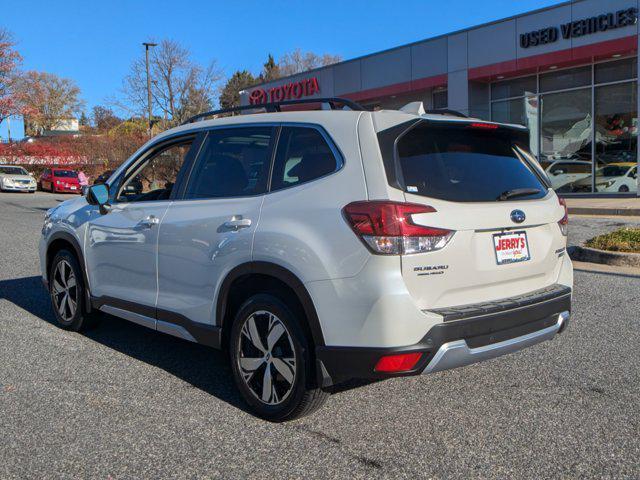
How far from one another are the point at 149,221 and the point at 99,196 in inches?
29.2

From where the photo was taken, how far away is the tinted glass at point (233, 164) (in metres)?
3.98

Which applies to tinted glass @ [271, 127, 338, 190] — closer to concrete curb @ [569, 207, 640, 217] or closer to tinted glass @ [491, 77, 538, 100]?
concrete curb @ [569, 207, 640, 217]

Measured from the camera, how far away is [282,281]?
357 centimetres

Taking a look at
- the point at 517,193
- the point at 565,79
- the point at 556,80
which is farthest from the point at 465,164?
the point at 556,80

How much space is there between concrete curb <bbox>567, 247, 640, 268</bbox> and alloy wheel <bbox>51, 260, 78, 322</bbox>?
7095mm

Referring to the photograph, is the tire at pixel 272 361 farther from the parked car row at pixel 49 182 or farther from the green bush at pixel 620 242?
the parked car row at pixel 49 182

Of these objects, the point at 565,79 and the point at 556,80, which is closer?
the point at 565,79

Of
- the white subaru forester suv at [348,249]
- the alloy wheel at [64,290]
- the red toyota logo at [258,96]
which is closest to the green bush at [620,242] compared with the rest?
the white subaru forester suv at [348,249]

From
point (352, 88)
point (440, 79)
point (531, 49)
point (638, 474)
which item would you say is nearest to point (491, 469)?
point (638, 474)

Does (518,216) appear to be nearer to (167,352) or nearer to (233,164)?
(233,164)

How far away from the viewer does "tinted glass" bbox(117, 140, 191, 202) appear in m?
4.89

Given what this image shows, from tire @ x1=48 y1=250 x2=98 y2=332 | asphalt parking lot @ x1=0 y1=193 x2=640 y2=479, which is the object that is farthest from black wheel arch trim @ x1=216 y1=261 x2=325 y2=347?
tire @ x1=48 y1=250 x2=98 y2=332

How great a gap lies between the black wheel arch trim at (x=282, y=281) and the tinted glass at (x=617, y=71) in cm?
2000

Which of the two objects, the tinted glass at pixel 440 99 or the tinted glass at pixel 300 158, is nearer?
the tinted glass at pixel 300 158
